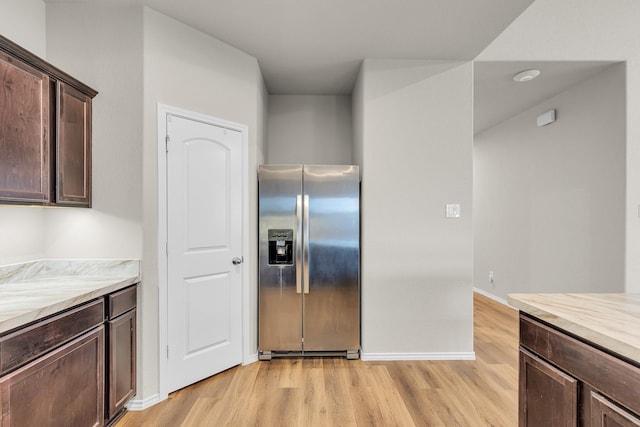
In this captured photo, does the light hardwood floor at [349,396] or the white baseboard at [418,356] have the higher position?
the white baseboard at [418,356]

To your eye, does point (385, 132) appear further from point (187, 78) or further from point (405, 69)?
point (187, 78)

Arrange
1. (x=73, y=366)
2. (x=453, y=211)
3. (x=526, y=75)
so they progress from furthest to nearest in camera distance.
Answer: (x=526, y=75) → (x=453, y=211) → (x=73, y=366)

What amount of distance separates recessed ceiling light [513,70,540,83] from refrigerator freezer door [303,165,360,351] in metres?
1.91

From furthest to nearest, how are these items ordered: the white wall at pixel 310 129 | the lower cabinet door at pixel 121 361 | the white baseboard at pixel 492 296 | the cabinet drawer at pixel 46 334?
the white baseboard at pixel 492 296 < the white wall at pixel 310 129 < the lower cabinet door at pixel 121 361 < the cabinet drawer at pixel 46 334

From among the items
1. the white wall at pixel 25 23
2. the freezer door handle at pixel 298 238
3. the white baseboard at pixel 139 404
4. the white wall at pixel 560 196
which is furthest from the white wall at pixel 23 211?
the white wall at pixel 560 196

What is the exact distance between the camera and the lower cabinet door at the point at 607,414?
891 millimetres

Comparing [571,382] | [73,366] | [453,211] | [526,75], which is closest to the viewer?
[571,382]

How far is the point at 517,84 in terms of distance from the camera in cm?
339

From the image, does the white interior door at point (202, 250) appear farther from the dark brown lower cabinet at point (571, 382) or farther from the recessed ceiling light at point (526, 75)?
the recessed ceiling light at point (526, 75)

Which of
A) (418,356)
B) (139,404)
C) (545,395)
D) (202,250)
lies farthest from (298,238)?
(545,395)

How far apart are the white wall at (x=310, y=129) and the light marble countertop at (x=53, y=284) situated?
2192mm

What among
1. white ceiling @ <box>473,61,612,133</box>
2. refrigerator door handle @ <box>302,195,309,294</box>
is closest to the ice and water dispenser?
refrigerator door handle @ <box>302,195,309,294</box>

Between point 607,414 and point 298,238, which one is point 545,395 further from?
point 298,238

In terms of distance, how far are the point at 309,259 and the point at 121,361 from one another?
1.54 m
